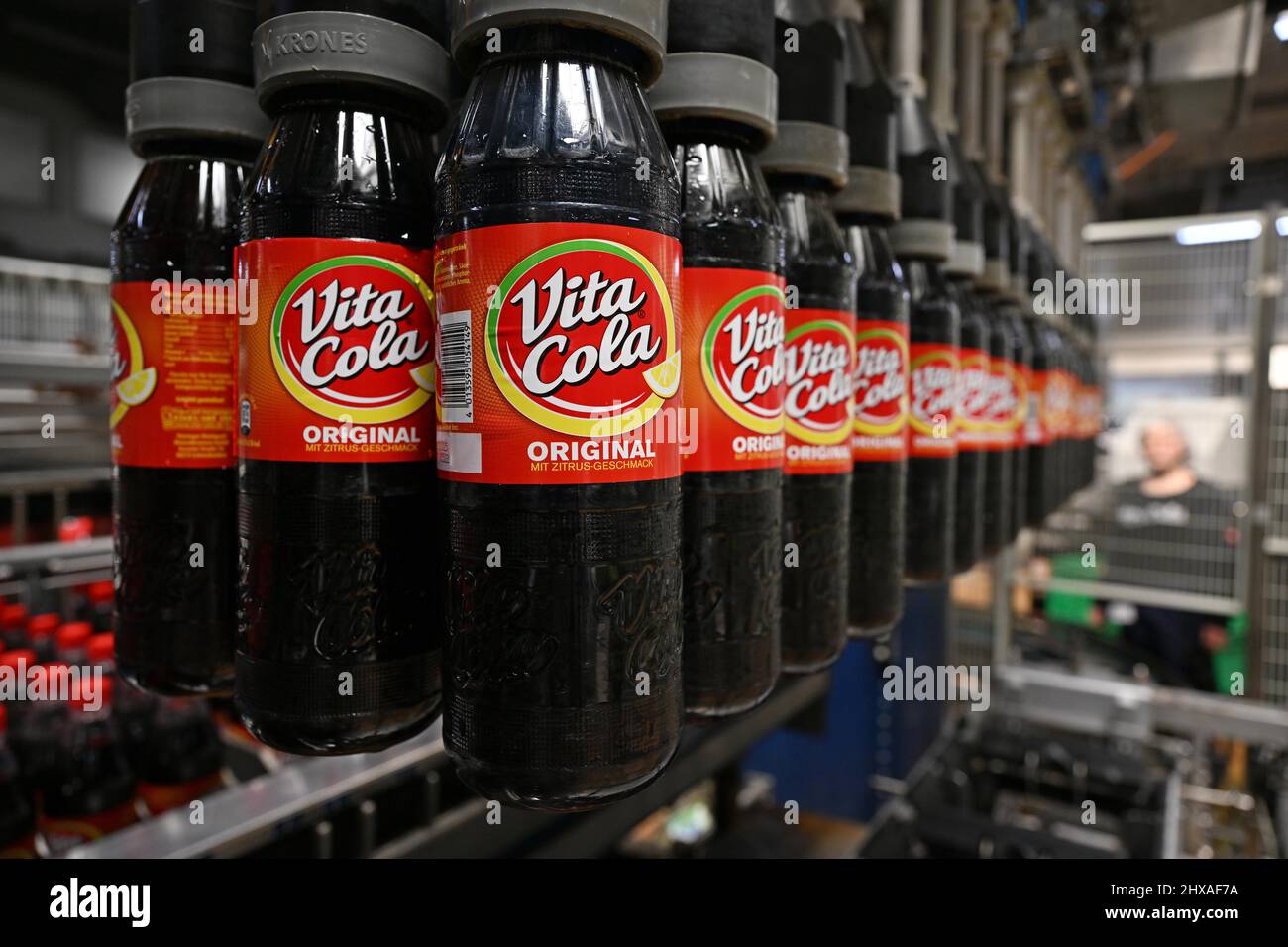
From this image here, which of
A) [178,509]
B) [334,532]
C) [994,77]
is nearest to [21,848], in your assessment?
[178,509]

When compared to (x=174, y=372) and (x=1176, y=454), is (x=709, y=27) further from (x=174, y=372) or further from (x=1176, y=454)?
(x=1176, y=454)

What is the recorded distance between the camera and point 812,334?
2.59ft

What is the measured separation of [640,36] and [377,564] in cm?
39

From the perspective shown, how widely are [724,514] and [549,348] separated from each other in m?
0.22

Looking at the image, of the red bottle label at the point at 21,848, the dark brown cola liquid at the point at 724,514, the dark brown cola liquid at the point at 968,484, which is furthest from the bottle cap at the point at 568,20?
the red bottle label at the point at 21,848

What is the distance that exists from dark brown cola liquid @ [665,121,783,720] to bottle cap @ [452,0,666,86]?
0.35ft

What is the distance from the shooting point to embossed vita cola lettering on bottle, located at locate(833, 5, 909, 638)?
914mm

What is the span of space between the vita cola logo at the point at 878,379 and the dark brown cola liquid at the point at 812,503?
4.7 inches

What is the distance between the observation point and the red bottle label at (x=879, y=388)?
0.92m

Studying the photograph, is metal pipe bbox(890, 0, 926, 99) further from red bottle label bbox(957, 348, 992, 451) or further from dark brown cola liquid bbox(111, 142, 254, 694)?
dark brown cola liquid bbox(111, 142, 254, 694)

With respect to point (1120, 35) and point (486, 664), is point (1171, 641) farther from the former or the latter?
point (486, 664)

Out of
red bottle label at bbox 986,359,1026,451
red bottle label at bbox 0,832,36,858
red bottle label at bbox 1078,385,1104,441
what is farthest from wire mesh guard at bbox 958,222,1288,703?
red bottle label at bbox 0,832,36,858

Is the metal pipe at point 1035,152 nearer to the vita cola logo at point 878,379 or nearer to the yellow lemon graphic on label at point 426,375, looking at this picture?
the vita cola logo at point 878,379

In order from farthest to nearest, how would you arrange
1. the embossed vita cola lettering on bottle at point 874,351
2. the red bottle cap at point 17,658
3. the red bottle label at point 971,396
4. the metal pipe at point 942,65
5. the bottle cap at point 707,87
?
the red bottle cap at point 17,658
the metal pipe at point 942,65
the red bottle label at point 971,396
the embossed vita cola lettering on bottle at point 874,351
the bottle cap at point 707,87
